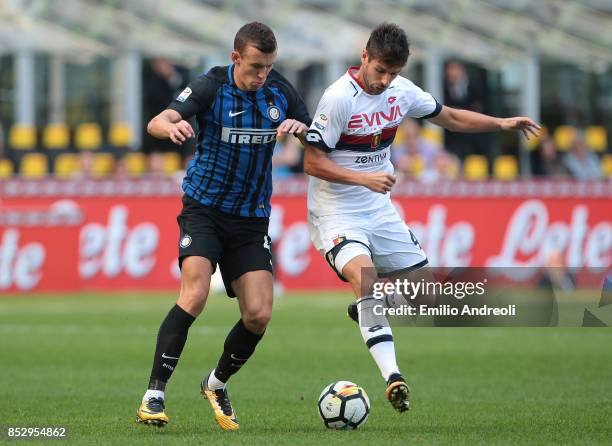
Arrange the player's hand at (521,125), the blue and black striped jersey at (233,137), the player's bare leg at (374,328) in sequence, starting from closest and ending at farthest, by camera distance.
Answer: the player's bare leg at (374,328), the blue and black striped jersey at (233,137), the player's hand at (521,125)

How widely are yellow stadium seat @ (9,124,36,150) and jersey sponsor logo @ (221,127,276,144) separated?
47.3 feet

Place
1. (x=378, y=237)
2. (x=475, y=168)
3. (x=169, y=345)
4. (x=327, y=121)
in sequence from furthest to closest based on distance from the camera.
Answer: (x=475, y=168) < (x=378, y=237) < (x=327, y=121) < (x=169, y=345)

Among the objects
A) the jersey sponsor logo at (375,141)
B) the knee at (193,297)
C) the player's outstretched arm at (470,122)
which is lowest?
the knee at (193,297)

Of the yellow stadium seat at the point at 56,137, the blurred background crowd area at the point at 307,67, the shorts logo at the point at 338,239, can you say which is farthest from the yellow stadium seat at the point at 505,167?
the shorts logo at the point at 338,239

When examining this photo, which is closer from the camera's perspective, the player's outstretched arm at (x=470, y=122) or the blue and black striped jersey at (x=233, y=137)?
the blue and black striped jersey at (x=233, y=137)

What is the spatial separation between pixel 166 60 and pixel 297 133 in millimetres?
14744

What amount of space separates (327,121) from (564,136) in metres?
15.8

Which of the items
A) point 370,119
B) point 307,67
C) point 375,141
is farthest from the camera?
point 307,67

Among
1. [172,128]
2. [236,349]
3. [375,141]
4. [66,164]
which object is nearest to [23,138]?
[66,164]

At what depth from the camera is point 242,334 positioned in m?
8.28

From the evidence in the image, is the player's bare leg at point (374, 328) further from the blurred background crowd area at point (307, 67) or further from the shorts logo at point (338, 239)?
the blurred background crowd area at point (307, 67)

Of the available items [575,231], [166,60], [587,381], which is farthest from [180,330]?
[166,60]

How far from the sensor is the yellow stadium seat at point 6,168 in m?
21.4

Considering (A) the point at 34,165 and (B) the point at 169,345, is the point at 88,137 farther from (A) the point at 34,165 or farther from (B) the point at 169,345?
(B) the point at 169,345
